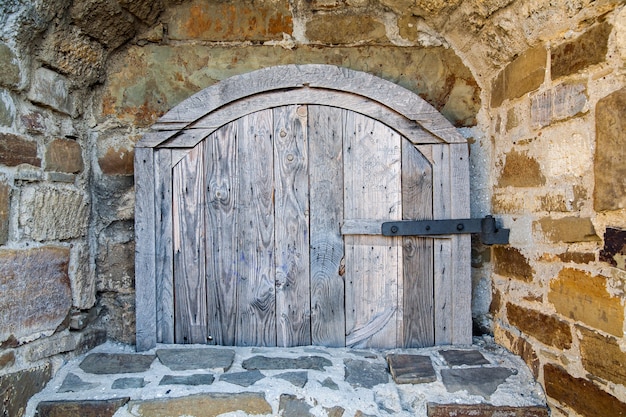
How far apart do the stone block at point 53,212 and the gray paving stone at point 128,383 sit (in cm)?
62

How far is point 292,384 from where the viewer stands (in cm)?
156

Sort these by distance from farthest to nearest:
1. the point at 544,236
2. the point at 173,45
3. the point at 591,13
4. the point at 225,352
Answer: the point at 173,45, the point at 225,352, the point at 544,236, the point at 591,13

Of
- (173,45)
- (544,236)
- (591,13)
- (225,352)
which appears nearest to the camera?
(591,13)

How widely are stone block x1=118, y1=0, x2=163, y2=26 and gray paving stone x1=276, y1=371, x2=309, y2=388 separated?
1601 mm

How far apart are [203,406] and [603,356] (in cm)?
130

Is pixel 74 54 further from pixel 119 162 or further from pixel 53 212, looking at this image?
pixel 53 212

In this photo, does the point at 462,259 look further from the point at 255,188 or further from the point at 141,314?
the point at 141,314

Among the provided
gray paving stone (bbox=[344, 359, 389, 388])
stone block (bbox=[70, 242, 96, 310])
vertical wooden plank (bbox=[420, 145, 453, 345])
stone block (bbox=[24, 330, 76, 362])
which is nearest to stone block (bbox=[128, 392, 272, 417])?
gray paving stone (bbox=[344, 359, 389, 388])

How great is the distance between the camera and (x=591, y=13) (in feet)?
4.52

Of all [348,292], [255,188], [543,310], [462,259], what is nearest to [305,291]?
[348,292]

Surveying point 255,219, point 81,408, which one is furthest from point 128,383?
point 255,219

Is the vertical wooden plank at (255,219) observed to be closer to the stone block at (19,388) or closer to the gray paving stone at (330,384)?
the gray paving stone at (330,384)

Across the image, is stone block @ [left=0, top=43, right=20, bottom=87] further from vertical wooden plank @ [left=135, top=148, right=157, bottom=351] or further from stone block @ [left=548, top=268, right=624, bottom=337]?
stone block @ [left=548, top=268, right=624, bottom=337]

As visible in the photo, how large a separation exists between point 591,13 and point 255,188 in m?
1.35
